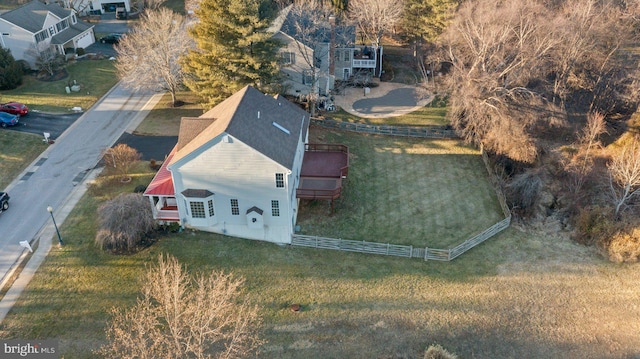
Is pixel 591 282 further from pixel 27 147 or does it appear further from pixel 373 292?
pixel 27 147

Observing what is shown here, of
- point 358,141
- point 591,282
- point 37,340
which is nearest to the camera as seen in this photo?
point 37,340

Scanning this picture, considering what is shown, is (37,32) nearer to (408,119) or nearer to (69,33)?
(69,33)

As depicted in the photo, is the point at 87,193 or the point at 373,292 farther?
the point at 87,193

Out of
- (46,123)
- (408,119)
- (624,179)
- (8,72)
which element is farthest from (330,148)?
(8,72)

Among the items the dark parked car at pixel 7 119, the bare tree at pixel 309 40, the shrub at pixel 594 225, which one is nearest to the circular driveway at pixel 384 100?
the bare tree at pixel 309 40

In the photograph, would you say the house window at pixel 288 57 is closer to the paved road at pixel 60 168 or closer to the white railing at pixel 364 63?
the white railing at pixel 364 63

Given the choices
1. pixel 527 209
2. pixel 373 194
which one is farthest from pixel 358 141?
pixel 527 209
